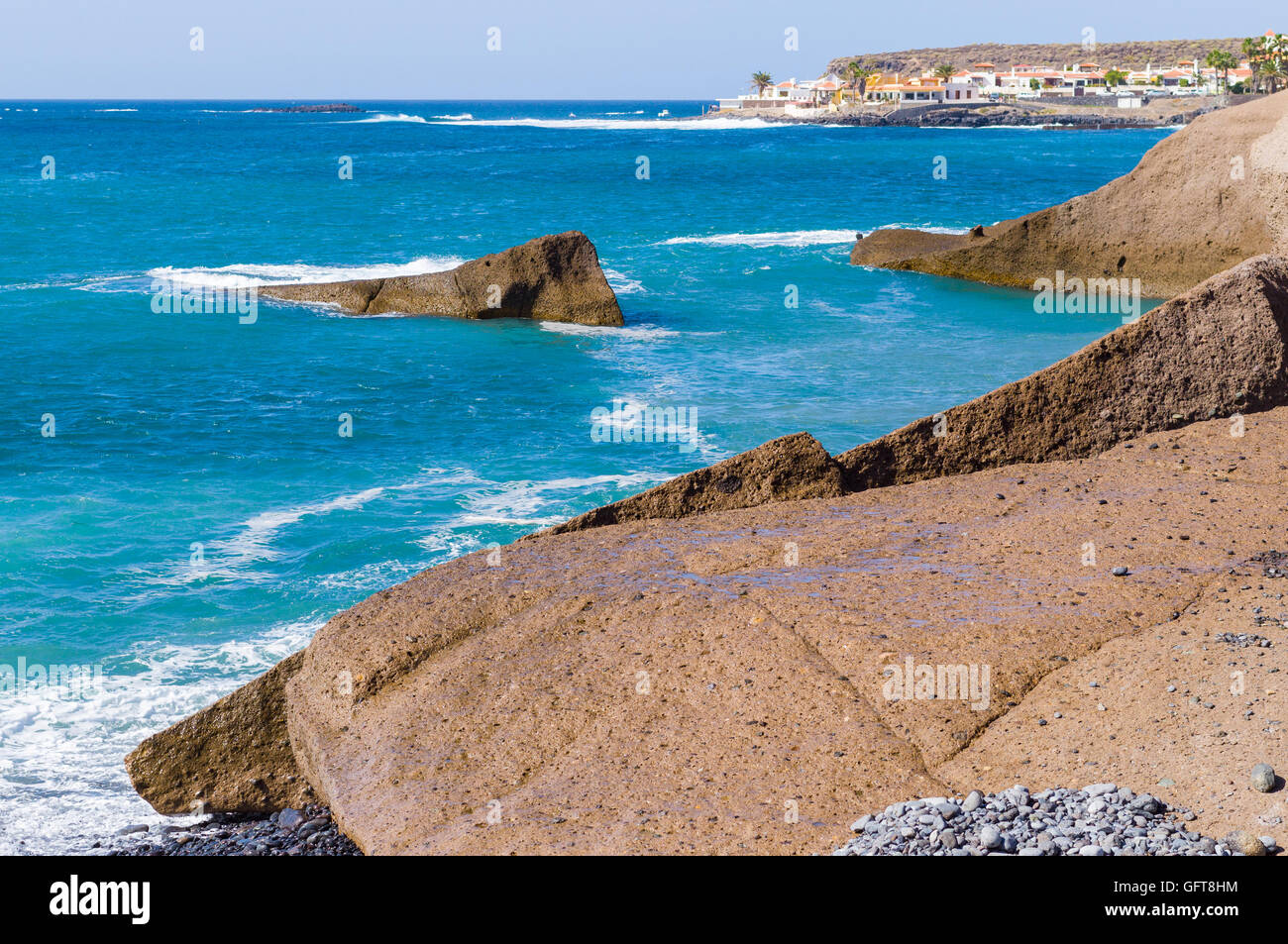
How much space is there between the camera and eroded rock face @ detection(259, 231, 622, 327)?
23547mm

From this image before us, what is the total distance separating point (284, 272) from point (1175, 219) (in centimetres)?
2122

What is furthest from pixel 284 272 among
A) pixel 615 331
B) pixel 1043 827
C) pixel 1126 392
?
pixel 1043 827

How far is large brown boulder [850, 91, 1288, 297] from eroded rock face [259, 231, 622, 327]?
10.3 metres

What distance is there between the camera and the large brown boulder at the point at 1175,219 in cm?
2228

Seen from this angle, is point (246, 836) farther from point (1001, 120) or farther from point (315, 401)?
point (1001, 120)

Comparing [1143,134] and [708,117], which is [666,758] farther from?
[708,117]

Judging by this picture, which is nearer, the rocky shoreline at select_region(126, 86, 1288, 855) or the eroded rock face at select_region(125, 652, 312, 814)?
the rocky shoreline at select_region(126, 86, 1288, 855)

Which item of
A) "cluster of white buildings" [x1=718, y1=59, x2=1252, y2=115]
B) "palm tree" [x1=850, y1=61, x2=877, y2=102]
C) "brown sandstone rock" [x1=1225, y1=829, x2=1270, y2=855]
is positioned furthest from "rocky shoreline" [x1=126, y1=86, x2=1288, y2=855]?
"palm tree" [x1=850, y1=61, x2=877, y2=102]

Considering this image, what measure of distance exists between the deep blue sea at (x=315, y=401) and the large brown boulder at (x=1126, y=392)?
4624 millimetres

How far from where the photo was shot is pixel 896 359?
20594mm

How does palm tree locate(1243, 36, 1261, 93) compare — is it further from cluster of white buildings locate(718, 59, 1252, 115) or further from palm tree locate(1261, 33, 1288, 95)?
cluster of white buildings locate(718, 59, 1252, 115)

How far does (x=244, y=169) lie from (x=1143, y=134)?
87.6 metres

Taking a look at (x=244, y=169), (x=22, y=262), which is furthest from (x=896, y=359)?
(x=244, y=169)

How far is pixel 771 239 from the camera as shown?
38062 millimetres
